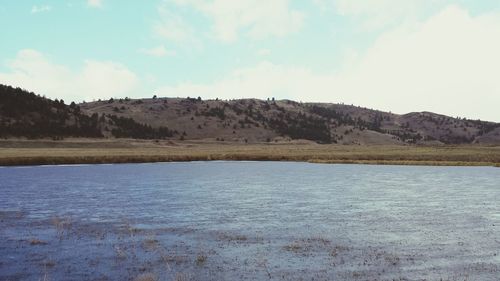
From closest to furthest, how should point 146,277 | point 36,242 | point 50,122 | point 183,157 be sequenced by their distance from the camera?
1. point 146,277
2. point 36,242
3. point 183,157
4. point 50,122

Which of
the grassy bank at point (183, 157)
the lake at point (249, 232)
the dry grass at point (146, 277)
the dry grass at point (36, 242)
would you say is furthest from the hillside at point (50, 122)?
the dry grass at point (146, 277)

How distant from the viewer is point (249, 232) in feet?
87.5

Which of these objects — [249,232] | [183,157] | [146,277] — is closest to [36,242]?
[146,277]

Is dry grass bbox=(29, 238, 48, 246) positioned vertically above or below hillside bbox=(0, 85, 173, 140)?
below

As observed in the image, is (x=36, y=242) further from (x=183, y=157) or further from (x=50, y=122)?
(x=50, y=122)

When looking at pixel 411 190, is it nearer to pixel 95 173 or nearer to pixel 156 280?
pixel 156 280

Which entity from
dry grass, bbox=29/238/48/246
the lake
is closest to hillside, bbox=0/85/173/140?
the lake

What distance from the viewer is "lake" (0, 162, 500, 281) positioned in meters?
19.3

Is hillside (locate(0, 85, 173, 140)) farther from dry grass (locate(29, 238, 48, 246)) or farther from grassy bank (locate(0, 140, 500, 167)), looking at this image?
dry grass (locate(29, 238, 48, 246))

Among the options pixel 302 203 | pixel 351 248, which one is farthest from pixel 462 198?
pixel 351 248

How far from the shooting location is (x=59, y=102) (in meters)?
154

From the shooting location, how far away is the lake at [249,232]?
19297 mm

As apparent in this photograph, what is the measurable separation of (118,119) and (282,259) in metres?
147

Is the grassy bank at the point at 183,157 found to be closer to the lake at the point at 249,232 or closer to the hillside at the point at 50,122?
the hillside at the point at 50,122
